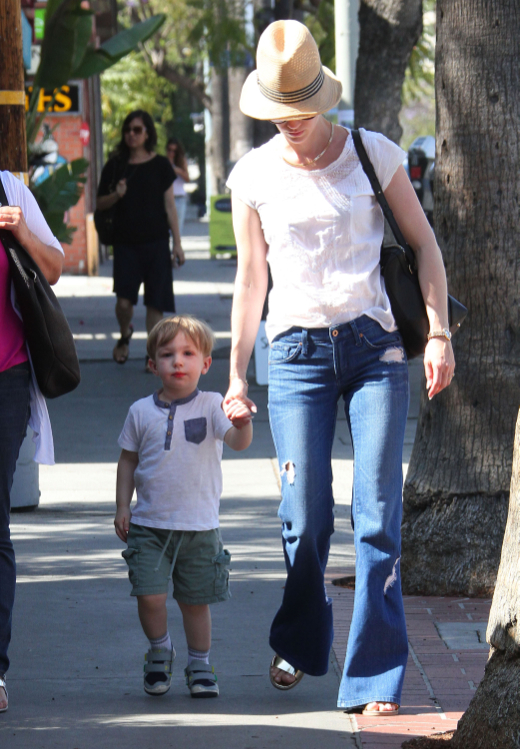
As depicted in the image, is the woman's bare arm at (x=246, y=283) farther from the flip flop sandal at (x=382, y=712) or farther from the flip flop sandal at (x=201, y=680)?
the flip flop sandal at (x=382, y=712)

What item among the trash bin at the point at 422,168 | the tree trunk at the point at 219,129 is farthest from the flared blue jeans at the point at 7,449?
the tree trunk at the point at 219,129

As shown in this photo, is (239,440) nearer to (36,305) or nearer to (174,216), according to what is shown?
(36,305)

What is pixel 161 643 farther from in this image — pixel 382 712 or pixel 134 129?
pixel 134 129

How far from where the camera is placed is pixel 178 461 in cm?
388

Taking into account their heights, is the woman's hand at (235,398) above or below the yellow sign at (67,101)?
below

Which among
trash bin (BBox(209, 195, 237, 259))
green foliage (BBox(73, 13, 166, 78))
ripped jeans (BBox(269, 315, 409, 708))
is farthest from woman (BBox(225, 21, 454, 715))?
trash bin (BBox(209, 195, 237, 259))

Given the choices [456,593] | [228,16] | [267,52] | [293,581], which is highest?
[228,16]

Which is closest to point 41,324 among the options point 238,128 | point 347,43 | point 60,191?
point 60,191

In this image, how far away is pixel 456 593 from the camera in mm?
5012

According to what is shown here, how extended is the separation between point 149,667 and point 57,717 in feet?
1.09

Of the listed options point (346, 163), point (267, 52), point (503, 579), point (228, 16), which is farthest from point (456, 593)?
point (228, 16)

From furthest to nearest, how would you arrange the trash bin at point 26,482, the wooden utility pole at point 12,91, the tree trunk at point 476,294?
the trash bin at point 26,482 < the wooden utility pole at point 12,91 < the tree trunk at point 476,294

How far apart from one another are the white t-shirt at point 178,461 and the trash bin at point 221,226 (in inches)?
A: 750

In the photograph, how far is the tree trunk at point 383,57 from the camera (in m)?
10.2
